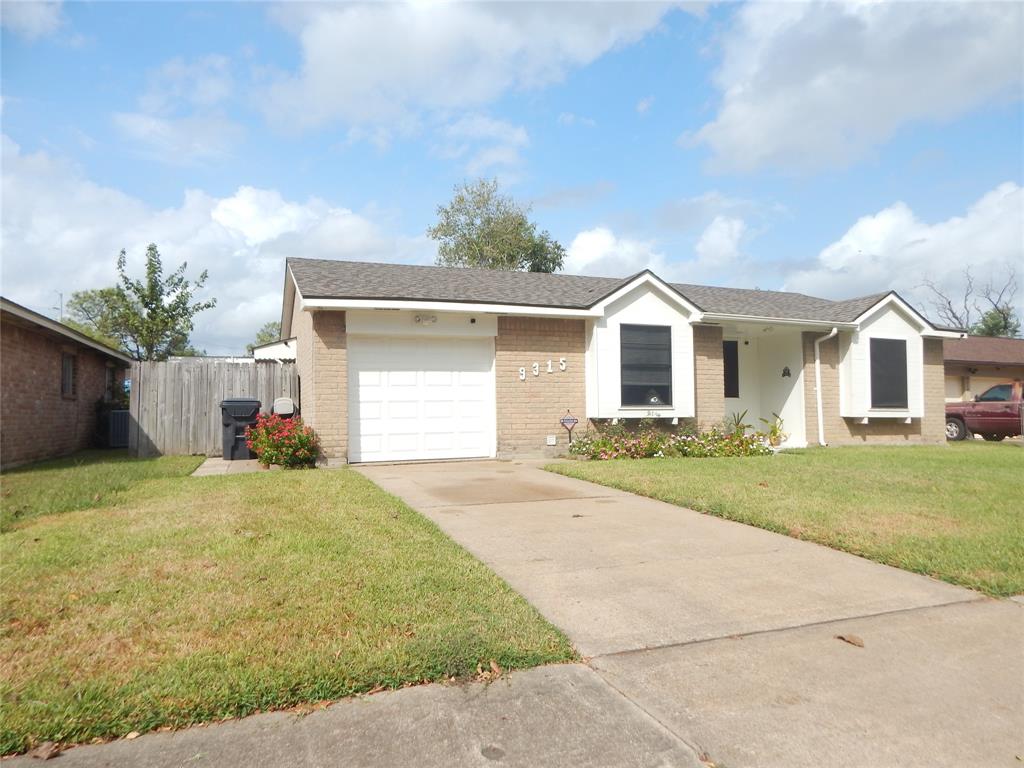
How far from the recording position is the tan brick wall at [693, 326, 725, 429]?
13359mm

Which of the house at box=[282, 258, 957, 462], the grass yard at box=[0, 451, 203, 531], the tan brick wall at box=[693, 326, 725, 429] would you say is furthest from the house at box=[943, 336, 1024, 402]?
the grass yard at box=[0, 451, 203, 531]

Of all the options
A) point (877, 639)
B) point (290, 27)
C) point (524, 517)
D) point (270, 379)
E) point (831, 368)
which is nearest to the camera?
point (877, 639)

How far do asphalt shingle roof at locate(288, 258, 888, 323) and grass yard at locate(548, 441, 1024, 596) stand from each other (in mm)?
3700

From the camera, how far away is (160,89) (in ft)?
30.9

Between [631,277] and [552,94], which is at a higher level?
[552,94]

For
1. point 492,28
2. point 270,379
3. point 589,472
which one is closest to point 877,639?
point 589,472

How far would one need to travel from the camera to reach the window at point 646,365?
12555 millimetres

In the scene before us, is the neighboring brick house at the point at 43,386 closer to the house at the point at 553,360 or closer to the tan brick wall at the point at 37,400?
the tan brick wall at the point at 37,400

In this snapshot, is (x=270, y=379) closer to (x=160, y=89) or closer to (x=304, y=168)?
(x=304, y=168)

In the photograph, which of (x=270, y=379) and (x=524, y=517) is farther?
(x=270, y=379)

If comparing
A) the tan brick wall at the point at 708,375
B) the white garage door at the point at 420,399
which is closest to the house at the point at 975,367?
the tan brick wall at the point at 708,375

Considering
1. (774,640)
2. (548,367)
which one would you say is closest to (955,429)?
(548,367)

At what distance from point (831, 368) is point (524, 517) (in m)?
11.4

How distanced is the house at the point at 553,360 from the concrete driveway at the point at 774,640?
6.01m
